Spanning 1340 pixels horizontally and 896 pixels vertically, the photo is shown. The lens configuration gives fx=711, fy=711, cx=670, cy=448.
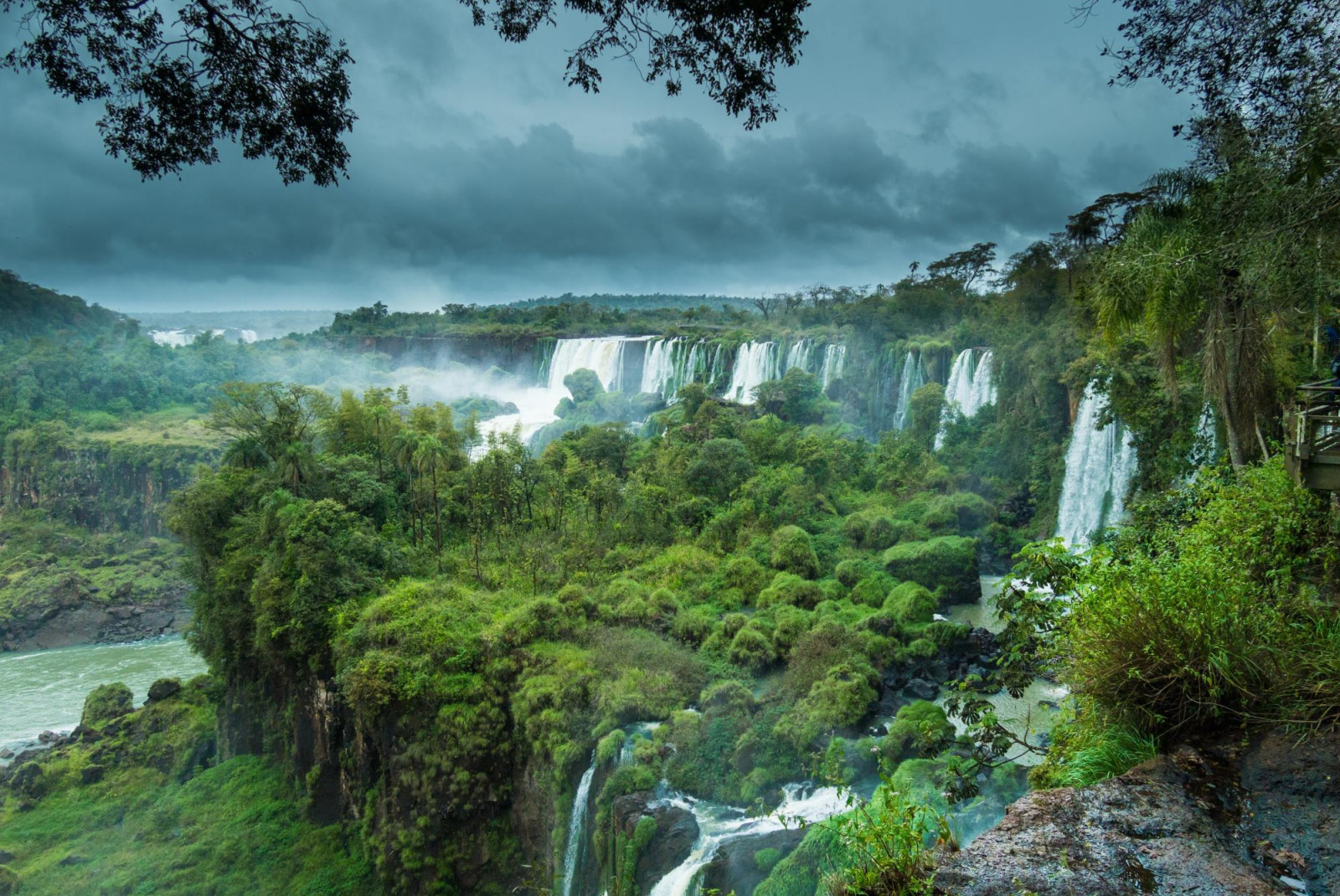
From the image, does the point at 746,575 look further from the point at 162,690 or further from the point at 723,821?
the point at 162,690

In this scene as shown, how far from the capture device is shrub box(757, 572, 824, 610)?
17.2m

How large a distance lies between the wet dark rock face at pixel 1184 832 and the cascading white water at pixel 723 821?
254 inches

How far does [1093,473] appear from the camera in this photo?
66.2ft

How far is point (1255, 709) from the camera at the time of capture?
3873 millimetres

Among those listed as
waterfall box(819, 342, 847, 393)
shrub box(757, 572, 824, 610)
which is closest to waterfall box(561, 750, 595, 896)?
shrub box(757, 572, 824, 610)

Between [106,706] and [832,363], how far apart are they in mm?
30962

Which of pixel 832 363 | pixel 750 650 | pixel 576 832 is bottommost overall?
pixel 576 832

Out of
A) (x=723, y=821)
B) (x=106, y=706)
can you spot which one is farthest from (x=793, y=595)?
(x=106, y=706)

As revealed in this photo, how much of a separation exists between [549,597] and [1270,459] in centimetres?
1289

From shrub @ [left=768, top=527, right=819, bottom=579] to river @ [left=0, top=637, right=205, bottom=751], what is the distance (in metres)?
24.5

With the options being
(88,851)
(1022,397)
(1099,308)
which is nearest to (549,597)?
(1099,308)

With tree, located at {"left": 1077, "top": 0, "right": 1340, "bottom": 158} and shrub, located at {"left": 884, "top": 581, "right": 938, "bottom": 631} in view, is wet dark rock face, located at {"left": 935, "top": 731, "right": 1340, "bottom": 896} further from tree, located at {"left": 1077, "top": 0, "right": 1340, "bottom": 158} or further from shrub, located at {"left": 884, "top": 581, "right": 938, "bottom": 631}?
shrub, located at {"left": 884, "top": 581, "right": 938, "bottom": 631}

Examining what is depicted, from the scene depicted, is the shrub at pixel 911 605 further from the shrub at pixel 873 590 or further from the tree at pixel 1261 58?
the tree at pixel 1261 58

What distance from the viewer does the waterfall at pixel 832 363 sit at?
112ft
